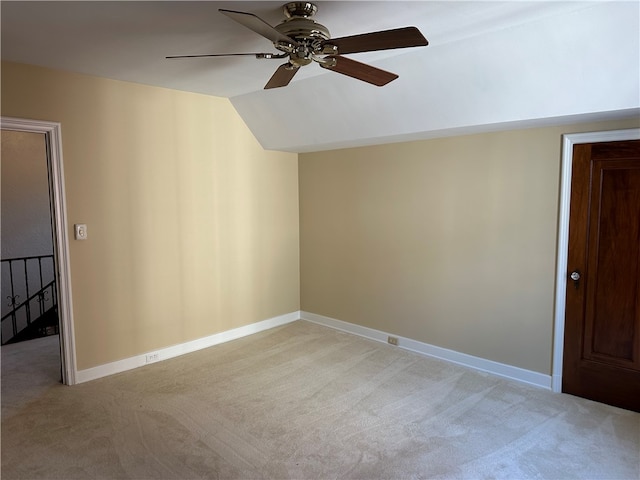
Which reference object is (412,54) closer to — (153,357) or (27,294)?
(153,357)

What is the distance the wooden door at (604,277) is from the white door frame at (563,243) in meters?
0.03

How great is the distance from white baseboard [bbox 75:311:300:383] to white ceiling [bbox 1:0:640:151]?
256 cm

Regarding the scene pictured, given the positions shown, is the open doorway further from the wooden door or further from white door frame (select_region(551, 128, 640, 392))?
the wooden door

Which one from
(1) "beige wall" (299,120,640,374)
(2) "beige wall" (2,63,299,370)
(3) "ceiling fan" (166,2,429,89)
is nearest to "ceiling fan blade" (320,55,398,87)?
(3) "ceiling fan" (166,2,429,89)

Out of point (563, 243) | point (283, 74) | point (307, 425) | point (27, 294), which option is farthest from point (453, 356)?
point (27, 294)

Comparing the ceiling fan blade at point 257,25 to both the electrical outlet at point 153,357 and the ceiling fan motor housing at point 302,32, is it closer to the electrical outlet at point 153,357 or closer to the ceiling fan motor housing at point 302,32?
the ceiling fan motor housing at point 302,32

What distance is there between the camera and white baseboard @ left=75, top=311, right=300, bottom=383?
364cm

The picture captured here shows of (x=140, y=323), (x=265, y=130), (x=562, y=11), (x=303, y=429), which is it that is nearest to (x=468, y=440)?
(x=303, y=429)

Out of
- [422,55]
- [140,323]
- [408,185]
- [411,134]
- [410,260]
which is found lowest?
[140,323]

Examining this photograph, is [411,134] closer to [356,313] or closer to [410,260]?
[410,260]

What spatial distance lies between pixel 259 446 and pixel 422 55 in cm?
288

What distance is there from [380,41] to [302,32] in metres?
0.41

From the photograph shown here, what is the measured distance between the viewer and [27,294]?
582 cm

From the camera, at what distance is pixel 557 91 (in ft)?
8.91
